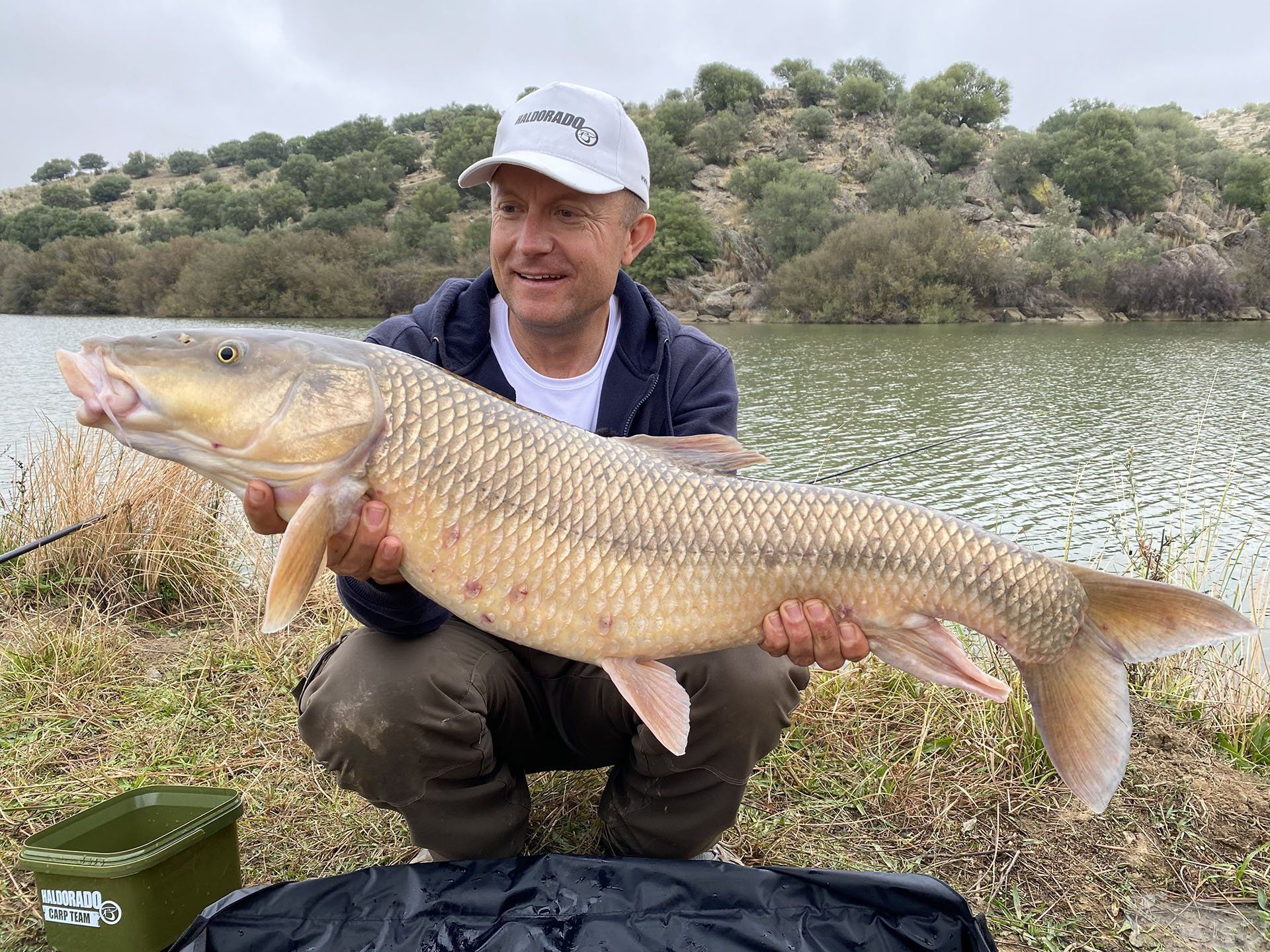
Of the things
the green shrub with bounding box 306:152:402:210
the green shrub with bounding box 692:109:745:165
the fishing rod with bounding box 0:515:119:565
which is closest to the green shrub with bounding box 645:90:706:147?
the green shrub with bounding box 692:109:745:165

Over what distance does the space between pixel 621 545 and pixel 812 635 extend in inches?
13.9

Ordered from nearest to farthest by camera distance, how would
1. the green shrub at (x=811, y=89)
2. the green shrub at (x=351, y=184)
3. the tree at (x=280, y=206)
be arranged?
1. the tree at (x=280, y=206)
2. the green shrub at (x=351, y=184)
3. the green shrub at (x=811, y=89)

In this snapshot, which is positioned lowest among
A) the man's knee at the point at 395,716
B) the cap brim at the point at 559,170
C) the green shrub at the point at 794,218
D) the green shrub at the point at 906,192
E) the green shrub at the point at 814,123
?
the man's knee at the point at 395,716

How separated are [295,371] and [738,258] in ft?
94.4

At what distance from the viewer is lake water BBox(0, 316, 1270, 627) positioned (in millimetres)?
4777

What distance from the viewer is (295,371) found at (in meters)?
1.29

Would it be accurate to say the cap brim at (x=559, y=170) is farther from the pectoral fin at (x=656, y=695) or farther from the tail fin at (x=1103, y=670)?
the tail fin at (x=1103, y=670)

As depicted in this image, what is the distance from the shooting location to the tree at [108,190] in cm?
4812

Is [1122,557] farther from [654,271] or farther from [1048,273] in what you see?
[654,271]

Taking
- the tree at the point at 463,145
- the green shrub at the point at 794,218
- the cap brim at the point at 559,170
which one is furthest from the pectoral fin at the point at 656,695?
the tree at the point at 463,145

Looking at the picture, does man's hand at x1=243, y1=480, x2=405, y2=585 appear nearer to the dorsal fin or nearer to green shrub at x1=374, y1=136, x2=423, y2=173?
the dorsal fin

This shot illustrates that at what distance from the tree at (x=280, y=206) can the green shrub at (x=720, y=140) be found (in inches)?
765

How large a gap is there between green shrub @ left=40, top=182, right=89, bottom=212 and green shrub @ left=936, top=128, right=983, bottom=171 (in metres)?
43.0

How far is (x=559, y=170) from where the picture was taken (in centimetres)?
167
